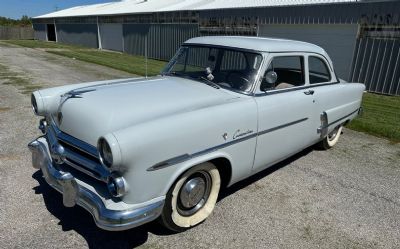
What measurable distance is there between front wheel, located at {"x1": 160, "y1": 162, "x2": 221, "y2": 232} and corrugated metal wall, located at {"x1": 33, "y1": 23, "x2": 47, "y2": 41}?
1779 inches

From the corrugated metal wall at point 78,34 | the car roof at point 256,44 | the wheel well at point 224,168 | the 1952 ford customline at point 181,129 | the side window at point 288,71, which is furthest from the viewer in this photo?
the corrugated metal wall at point 78,34

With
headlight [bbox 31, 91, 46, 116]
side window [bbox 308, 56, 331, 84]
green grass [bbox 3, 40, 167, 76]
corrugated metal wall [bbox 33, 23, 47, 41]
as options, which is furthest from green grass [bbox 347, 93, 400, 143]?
corrugated metal wall [bbox 33, 23, 47, 41]

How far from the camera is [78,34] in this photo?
3334 centimetres

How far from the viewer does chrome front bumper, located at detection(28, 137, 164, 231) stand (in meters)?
2.58

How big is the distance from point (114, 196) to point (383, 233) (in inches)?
106

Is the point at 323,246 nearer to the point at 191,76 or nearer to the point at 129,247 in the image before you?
the point at 129,247

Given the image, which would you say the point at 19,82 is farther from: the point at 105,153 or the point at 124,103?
the point at 105,153

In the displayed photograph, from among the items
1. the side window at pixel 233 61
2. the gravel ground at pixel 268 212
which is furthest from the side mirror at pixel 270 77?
the gravel ground at pixel 268 212

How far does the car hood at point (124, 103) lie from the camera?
2.93 m

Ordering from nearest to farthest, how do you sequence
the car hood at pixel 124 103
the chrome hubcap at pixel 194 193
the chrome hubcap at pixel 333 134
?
the car hood at pixel 124 103
the chrome hubcap at pixel 194 193
the chrome hubcap at pixel 333 134

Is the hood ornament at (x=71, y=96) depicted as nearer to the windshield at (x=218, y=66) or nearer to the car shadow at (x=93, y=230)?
the car shadow at (x=93, y=230)

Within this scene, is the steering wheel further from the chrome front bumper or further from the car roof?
the chrome front bumper

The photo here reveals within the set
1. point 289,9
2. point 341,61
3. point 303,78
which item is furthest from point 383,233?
point 289,9

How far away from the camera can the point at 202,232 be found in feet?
10.6
